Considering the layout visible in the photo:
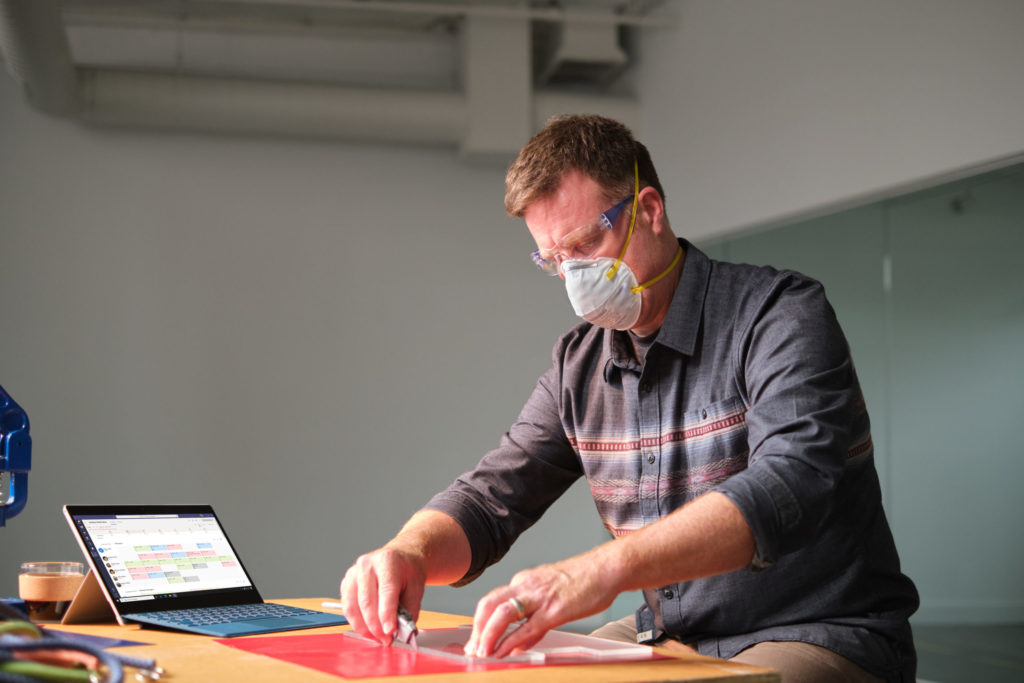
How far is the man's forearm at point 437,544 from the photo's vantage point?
1.70 meters

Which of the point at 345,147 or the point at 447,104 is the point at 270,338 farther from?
the point at 447,104

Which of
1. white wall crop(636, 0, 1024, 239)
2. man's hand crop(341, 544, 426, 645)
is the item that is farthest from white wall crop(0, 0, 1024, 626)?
man's hand crop(341, 544, 426, 645)

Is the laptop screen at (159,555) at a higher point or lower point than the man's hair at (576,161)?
lower

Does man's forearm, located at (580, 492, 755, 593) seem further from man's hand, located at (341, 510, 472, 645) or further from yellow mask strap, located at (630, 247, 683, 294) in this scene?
yellow mask strap, located at (630, 247, 683, 294)

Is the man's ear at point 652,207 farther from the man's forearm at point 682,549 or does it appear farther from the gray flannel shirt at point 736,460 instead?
the man's forearm at point 682,549

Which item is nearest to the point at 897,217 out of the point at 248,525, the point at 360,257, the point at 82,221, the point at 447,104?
the point at 447,104

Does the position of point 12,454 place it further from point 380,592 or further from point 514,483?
point 514,483

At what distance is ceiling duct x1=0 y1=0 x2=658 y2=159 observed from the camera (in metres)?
5.73

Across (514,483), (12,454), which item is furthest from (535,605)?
(12,454)

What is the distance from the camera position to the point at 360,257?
634 cm

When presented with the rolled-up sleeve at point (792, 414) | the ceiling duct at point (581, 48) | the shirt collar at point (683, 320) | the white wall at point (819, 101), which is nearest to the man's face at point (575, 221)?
the shirt collar at point (683, 320)

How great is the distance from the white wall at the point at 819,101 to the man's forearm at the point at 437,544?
296 centimetres

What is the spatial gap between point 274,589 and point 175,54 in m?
3.32

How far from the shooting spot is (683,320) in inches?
73.4
